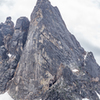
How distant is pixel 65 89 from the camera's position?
1115 inches

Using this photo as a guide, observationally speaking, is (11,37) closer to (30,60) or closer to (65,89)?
(30,60)

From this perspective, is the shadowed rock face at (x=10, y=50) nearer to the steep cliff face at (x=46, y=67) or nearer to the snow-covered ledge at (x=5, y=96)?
the steep cliff face at (x=46, y=67)

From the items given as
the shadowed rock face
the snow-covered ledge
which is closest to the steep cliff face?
the shadowed rock face

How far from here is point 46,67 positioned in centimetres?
3434

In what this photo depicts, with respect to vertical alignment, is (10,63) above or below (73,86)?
above

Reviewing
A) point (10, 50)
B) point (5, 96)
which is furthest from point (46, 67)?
point (10, 50)

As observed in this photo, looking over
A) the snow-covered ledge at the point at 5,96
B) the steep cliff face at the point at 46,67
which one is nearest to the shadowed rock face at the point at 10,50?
the steep cliff face at the point at 46,67

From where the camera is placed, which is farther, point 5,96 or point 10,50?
point 10,50

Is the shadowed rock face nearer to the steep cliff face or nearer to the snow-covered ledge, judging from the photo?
the steep cliff face

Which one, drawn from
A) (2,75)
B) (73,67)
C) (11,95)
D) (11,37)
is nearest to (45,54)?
(73,67)

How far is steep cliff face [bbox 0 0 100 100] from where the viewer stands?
3033 cm

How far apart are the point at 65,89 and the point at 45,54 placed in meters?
12.4

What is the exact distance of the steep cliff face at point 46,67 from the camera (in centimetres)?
3033

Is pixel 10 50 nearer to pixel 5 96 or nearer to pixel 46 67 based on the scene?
pixel 5 96
